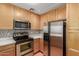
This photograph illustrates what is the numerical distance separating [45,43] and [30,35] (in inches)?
10.1

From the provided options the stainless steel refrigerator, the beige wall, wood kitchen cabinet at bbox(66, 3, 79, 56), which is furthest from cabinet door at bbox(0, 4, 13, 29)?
wood kitchen cabinet at bbox(66, 3, 79, 56)

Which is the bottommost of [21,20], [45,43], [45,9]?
[45,43]

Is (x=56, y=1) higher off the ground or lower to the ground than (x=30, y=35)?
higher

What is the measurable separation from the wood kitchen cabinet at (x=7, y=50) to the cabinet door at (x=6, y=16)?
0.27m

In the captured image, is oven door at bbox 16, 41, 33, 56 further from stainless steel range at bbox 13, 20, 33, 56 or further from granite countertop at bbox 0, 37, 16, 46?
granite countertop at bbox 0, 37, 16, 46

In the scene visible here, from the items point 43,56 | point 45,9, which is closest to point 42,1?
point 45,9

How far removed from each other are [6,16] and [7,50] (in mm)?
477

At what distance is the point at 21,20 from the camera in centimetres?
120

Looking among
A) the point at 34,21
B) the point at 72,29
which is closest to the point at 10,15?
the point at 34,21

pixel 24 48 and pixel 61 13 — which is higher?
pixel 61 13

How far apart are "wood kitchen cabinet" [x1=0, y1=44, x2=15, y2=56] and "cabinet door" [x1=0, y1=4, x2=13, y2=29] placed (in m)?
0.27

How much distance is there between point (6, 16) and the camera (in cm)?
115

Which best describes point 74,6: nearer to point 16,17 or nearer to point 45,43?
point 45,43

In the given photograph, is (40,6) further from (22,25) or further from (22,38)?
(22,38)
